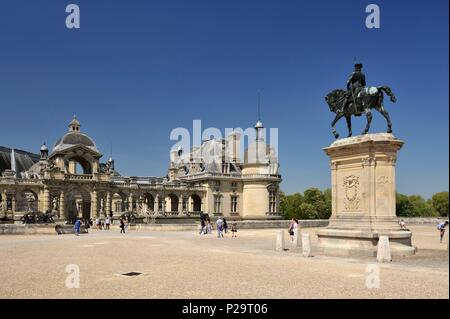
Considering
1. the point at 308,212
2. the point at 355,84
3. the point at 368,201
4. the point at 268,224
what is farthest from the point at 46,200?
the point at 308,212

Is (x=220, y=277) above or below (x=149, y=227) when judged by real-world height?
above

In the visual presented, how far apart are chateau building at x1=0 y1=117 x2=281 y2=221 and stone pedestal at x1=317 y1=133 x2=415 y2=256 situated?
42747mm

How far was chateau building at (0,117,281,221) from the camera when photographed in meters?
67.4

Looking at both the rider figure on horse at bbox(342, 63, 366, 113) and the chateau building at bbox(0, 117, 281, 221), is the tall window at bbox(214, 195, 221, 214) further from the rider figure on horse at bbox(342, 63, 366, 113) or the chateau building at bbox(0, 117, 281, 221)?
the rider figure on horse at bbox(342, 63, 366, 113)

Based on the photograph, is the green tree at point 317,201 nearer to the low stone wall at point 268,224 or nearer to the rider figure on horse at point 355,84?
the low stone wall at point 268,224

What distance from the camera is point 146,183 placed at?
77938 mm

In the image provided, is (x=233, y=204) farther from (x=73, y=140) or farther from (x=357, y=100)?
(x=357, y=100)

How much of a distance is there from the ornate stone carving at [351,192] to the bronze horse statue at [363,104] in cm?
214

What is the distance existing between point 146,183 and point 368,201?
2395 inches

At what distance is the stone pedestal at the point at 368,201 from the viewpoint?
19.7 meters

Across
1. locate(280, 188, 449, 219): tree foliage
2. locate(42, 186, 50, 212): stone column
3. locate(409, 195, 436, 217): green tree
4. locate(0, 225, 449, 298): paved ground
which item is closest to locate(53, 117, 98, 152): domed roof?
locate(42, 186, 50, 212): stone column
